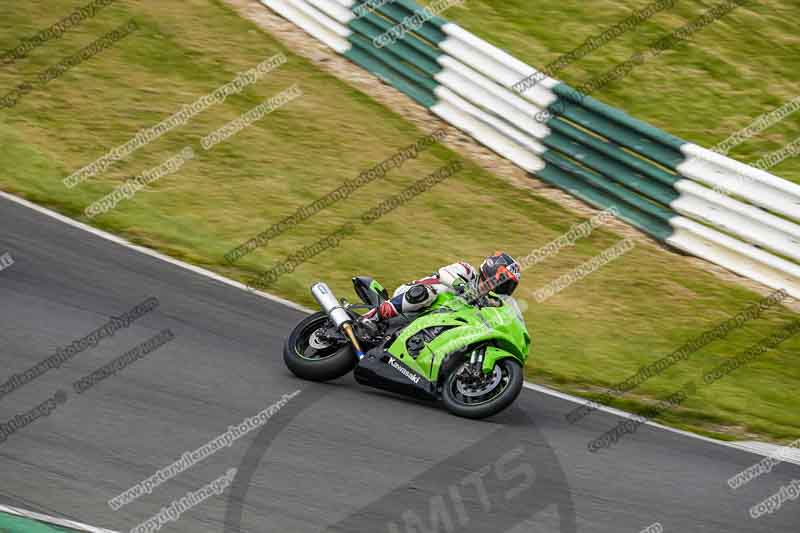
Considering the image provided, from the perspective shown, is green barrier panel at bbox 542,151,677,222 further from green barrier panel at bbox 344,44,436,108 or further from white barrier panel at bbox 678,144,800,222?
green barrier panel at bbox 344,44,436,108

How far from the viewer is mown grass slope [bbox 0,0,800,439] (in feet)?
34.9

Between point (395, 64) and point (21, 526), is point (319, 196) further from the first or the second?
point (21, 526)

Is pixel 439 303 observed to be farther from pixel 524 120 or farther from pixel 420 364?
pixel 524 120

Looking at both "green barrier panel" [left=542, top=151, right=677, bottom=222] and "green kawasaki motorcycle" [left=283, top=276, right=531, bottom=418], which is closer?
"green kawasaki motorcycle" [left=283, top=276, right=531, bottom=418]

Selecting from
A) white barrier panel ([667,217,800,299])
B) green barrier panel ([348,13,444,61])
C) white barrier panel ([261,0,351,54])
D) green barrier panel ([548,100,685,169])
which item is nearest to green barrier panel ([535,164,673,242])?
white barrier panel ([667,217,800,299])

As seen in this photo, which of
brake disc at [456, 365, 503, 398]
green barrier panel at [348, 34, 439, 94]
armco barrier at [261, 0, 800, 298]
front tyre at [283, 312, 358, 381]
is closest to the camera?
brake disc at [456, 365, 503, 398]

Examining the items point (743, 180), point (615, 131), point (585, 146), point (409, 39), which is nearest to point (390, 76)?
point (409, 39)

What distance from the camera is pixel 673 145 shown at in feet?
41.3

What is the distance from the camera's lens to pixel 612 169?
1327cm

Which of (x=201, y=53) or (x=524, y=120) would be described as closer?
(x=524, y=120)

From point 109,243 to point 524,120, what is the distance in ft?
17.9

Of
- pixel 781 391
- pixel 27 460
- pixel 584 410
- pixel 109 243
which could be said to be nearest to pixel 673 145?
pixel 781 391

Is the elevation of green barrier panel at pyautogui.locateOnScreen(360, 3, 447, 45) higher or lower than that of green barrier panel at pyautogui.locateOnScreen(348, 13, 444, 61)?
higher

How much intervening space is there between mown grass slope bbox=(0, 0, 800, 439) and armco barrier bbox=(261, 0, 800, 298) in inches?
17.1
